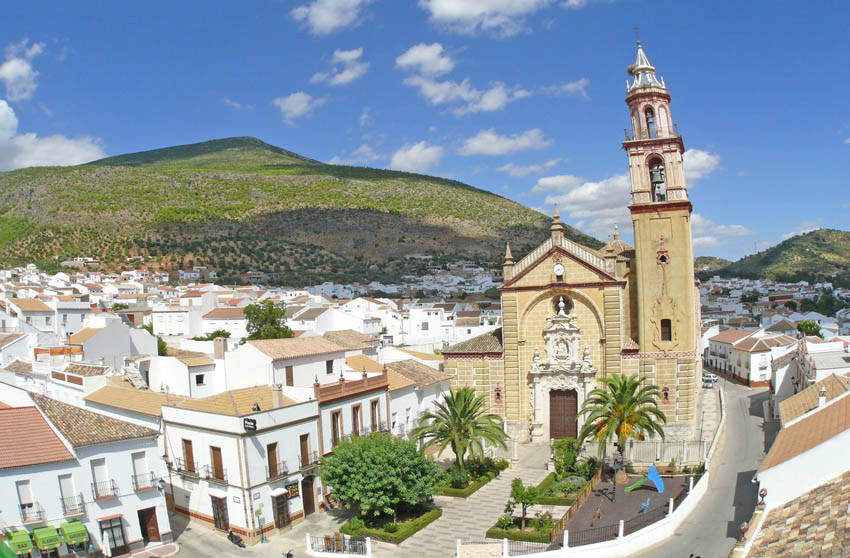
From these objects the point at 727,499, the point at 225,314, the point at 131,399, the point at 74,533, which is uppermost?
the point at 225,314

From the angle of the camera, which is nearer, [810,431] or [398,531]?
[810,431]

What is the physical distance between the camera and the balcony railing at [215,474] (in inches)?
976

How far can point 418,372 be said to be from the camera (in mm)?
39719

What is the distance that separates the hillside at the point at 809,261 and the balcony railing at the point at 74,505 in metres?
171

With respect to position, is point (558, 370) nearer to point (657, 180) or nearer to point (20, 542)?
point (657, 180)

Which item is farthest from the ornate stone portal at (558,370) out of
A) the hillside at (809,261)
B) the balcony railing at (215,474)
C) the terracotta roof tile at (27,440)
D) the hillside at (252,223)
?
the hillside at (809,261)

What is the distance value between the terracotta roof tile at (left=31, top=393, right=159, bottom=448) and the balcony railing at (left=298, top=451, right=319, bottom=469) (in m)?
5.75

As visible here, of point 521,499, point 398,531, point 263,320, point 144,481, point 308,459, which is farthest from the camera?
point 263,320

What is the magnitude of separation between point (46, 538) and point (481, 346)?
23.5 meters

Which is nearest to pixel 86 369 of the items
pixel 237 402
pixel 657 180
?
pixel 237 402

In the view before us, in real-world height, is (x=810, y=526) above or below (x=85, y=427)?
below

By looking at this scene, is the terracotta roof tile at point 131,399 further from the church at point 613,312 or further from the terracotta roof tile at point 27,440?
the church at point 613,312

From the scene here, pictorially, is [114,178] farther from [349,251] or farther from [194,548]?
[194,548]

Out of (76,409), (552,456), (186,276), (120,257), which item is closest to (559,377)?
(552,456)
